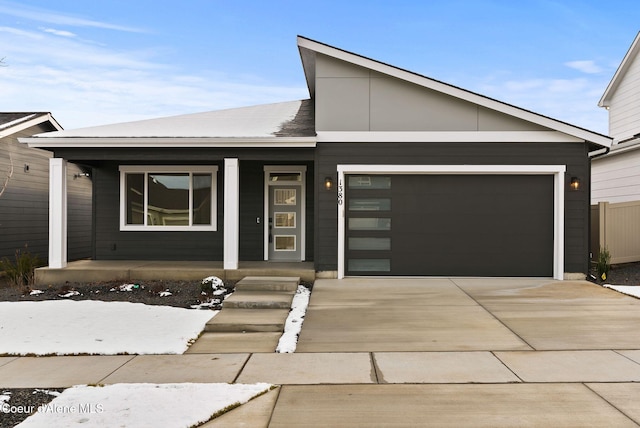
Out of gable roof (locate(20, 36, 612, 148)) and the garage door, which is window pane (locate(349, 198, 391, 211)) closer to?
the garage door

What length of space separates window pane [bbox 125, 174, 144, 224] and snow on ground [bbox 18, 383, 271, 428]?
323 inches

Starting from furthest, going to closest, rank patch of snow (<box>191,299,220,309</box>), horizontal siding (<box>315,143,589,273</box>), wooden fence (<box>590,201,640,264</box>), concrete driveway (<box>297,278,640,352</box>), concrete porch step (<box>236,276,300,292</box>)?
1. wooden fence (<box>590,201,640,264</box>)
2. horizontal siding (<box>315,143,589,273</box>)
3. concrete porch step (<box>236,276,300,292</box>)
4. patch of snow (<box>191,299,220,309</box>)
5. concrete driveway (<box>297,278,640,352</box>)

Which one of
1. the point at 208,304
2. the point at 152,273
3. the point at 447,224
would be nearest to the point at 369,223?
the point at 447,224

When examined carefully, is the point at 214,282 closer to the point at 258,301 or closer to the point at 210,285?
the point at 210,285

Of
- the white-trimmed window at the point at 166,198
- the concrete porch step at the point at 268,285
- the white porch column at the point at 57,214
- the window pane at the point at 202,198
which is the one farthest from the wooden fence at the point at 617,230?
the white porch column at the point at 57,214

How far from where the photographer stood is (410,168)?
32.9 feet

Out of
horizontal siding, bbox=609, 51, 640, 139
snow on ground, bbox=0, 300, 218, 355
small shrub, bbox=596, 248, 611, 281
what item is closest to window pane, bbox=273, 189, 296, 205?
snow on ground, bbox=0, 300, 218, 355

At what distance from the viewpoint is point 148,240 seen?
38.8 ft

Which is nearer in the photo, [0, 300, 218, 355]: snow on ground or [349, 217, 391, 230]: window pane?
[0, 300, 218, 355]: snow on ground

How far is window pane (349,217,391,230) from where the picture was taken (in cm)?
1021

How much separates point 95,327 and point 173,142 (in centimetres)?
455

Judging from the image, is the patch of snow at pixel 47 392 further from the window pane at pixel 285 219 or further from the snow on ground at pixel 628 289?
the snow on ground at pixel 628 289

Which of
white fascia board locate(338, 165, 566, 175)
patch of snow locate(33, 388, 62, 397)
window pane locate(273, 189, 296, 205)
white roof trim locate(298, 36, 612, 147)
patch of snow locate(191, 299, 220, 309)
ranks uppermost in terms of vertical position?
white roof trim locate(298, 36, 612, 147)

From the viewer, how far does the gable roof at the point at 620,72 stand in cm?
1557
